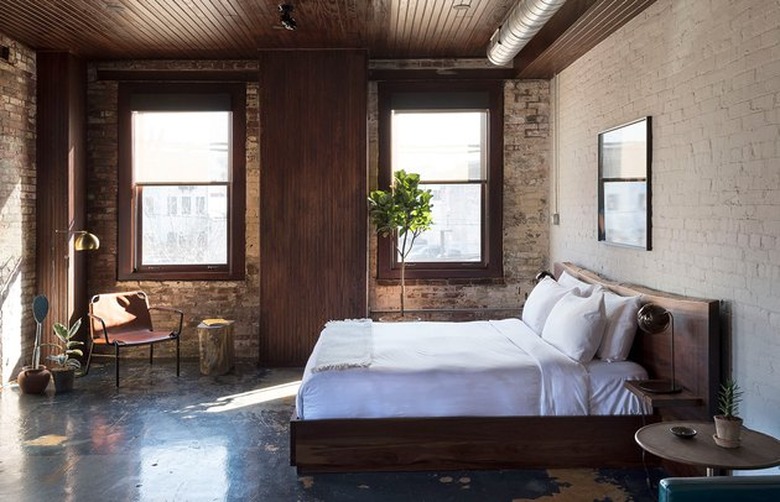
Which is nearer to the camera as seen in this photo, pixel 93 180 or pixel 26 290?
pixel 26 290

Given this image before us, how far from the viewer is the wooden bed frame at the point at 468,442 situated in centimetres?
454

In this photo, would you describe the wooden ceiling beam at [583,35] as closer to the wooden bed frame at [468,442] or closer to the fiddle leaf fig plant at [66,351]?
the wooden bed frame at [468,442]

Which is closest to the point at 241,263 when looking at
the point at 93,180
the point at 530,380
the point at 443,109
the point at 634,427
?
the point at 93,180

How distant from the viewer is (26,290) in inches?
291

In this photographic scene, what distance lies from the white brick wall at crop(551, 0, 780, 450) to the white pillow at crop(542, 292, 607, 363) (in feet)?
1.93

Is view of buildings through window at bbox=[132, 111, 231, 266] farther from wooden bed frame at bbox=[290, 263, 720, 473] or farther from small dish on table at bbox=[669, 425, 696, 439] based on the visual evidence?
small dish on table at bbox=[669, 425, 696, 439]

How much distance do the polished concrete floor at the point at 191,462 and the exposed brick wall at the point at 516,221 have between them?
2.19 m

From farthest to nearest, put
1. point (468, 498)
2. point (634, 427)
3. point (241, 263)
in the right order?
point (241, 263) < point (634, 427) < point (468, 498)

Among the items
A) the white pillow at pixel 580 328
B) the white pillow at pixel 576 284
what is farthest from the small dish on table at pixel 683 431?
the white pillow at pixel 576 284

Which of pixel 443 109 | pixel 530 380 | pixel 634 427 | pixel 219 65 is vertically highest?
pixel 219 65

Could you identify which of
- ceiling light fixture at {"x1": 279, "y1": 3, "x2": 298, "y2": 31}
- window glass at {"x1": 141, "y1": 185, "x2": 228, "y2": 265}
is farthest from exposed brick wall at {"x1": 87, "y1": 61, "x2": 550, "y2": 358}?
ceiling light fixture at {"x1": 279, "y1": 3, "x2": 298, "y2": 31}

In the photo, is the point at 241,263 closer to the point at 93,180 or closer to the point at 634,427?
the point at 93,180

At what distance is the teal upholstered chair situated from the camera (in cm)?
237

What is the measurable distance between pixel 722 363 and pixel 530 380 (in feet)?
3.91
